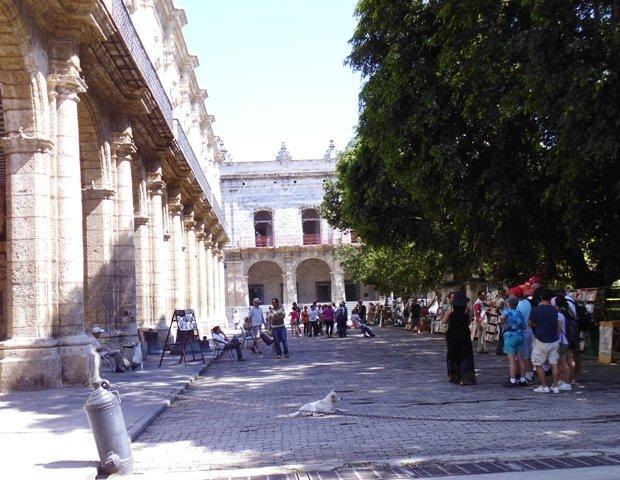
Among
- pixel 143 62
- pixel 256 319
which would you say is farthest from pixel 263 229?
pixel 143 62

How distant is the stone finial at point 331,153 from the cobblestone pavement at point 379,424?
1653 inches

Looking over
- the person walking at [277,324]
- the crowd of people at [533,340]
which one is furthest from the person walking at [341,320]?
the crowd of people at [533,340]

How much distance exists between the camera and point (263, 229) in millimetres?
57188

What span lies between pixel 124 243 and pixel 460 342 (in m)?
8.77

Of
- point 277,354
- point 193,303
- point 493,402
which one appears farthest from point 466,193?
→ point 193,303

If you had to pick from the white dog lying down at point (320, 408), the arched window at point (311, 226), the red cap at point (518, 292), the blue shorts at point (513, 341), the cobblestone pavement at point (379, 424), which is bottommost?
the cobblestone pavement at point (379, 424)

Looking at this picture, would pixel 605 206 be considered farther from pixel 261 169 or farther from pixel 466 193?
pixel 261 169

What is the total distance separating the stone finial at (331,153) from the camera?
183ft

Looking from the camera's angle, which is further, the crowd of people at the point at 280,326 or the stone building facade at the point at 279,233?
the stone building facade at the point at 279,233

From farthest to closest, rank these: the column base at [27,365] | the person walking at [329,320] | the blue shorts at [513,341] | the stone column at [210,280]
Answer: the stone column at [210,280] → the person walking at [329,320] → the blue shorts at [513,341] → the column base at [27,365]

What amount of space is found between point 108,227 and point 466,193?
25.3 ft

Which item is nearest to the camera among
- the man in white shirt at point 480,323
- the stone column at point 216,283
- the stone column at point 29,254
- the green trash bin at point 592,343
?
the stone column at point 29,254

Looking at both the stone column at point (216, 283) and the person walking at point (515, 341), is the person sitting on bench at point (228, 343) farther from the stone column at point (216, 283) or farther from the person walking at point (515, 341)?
the stone column at point (216, 283)

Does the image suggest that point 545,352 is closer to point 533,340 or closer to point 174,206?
point 533,340
